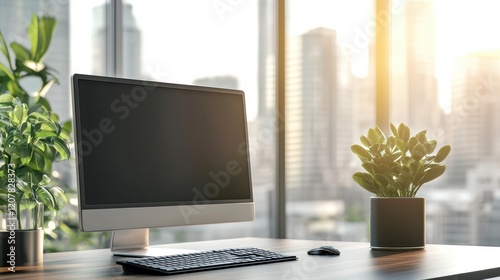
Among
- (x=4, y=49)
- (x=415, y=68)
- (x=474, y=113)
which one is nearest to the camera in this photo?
(x=4, y=49)

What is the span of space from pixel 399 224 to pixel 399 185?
0.12 meters

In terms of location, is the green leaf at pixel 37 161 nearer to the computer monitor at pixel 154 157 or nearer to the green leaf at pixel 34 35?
the computer monitor at pixel 154 157

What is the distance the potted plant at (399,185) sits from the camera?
2.12 m

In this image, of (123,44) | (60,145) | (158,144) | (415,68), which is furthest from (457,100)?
(60,145)

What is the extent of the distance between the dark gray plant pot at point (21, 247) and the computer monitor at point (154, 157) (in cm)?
13

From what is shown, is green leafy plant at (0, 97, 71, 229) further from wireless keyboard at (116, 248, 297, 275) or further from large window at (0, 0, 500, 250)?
large window at (0, 0, 500, 250)

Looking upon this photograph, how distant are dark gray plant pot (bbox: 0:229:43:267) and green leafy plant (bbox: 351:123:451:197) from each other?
1.00 meters

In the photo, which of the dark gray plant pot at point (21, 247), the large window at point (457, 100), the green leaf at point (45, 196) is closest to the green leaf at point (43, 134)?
the green leaf at point (45, 196)

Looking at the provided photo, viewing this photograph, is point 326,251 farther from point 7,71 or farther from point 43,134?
point 7,71

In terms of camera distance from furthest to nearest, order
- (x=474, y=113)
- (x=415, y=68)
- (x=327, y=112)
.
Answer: (x=327, y=112), (x=415, y=68), (x=474, y=113)

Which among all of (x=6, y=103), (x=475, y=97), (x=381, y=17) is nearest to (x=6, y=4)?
(x=6, y=103)

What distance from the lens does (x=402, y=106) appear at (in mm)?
3416

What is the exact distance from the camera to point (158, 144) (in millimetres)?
1922

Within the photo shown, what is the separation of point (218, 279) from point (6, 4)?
1.72m
